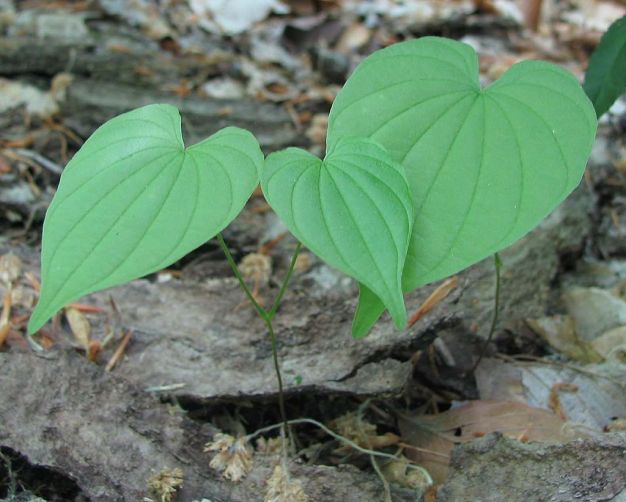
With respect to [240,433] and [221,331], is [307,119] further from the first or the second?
[240,433]

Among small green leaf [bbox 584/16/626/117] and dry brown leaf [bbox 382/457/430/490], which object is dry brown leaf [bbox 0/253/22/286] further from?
small green leaf [bbox 584/16/626/117]

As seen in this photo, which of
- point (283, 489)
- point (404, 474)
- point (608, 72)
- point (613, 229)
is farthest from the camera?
point (613, 229)

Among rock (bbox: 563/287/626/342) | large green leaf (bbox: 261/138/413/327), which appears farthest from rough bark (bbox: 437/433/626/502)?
rock (bbox: 563/287/626/342)

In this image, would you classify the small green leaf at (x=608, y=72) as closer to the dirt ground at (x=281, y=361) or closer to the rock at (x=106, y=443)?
the dirt ground at (x=281, y=361)

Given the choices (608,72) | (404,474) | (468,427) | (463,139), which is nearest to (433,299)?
(468,427)

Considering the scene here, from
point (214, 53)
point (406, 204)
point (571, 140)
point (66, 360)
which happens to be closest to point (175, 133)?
point (406, 204)

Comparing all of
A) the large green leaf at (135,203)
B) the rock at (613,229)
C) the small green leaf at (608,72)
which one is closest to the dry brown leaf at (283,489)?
the large green leaf at (135,203)

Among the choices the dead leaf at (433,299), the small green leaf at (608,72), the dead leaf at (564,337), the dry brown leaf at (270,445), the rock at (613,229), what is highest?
the small green leaf at (608,72)

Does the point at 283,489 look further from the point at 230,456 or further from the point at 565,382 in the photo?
the point at 565,382
